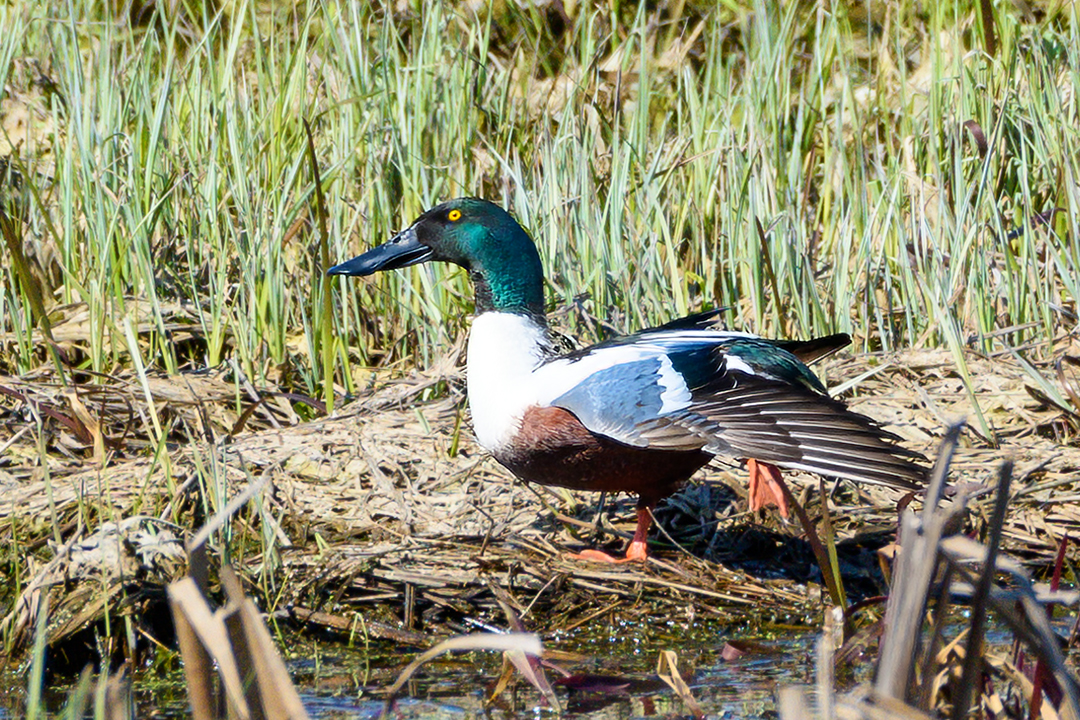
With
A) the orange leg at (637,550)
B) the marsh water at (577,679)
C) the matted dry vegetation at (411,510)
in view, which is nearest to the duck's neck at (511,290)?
the matted dry vegetation at (411,510)

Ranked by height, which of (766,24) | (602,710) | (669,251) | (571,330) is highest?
(766,24)

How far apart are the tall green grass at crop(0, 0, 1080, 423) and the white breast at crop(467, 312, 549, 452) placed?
0.77m

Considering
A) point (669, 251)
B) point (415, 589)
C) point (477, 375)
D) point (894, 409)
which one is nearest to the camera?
point (415, 589)

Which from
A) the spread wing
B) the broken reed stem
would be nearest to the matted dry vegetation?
the spread wing

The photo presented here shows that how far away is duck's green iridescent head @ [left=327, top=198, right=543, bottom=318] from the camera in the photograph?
3.52 m

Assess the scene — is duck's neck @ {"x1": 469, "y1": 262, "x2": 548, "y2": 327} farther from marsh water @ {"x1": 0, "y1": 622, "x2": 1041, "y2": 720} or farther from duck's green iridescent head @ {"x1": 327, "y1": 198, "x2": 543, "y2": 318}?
marsh water @ {"x1": 0, "y1": 622, "x2": 1041, "y2": 720}

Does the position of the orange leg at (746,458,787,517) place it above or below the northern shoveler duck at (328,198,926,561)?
below

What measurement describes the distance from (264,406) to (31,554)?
1221 mm

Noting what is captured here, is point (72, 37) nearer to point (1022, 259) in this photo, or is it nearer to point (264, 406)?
point (264, 406)

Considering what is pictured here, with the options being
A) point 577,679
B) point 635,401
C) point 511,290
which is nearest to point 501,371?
point 511,290

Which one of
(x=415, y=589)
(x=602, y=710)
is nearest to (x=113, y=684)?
(x=602, y=710)

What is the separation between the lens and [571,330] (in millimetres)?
4492

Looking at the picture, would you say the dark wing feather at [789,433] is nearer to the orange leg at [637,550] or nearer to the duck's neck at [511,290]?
the orange leg at [637,550]

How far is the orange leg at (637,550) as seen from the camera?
10.6 feet
